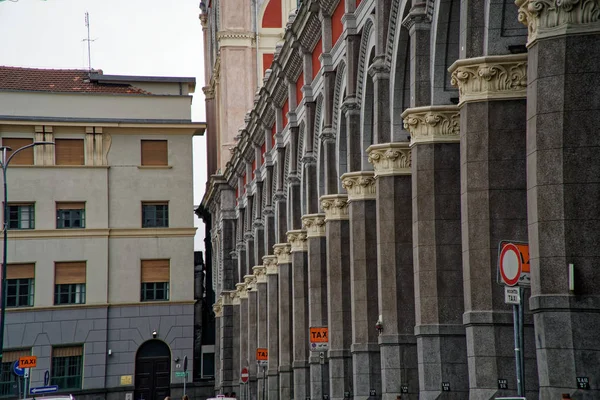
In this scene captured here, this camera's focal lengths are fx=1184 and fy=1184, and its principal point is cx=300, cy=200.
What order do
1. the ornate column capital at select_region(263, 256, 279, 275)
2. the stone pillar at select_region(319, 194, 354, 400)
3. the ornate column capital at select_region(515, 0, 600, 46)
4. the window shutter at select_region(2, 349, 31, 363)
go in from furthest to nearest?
the window shutter at select_region(2, 349, 31, 363), the ornate column capital at select_region(263, 256, 279, 275), the stone pillar at select_region(319, 194, 354, 400), the ornate column capital at select_region(515, 0, 600, 46)

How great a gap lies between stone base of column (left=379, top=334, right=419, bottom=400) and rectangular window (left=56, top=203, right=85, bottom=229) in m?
38.6

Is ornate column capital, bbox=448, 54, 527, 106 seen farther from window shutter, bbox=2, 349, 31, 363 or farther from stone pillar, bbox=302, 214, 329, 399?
window shutter, bbox=2, 349, 31, 363

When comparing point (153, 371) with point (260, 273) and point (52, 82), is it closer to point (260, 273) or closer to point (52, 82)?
point (260, 273)

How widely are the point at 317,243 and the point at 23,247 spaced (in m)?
27.9

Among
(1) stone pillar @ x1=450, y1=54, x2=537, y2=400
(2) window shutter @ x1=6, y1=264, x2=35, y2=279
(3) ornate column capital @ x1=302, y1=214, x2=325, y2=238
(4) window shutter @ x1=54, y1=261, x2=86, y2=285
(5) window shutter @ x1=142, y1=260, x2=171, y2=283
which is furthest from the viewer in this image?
(5) window shutter @ x1=142, y1=260, x2=171, y2=283

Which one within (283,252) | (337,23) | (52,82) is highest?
(52,82)

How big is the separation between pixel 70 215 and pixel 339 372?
1266 inches

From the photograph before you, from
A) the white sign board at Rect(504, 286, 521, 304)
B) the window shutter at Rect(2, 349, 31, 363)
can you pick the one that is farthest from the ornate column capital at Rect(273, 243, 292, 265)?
the white sign board at Rect(504, 286, 521, 304)

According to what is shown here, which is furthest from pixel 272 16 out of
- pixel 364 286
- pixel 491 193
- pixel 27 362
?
pixel 491 193

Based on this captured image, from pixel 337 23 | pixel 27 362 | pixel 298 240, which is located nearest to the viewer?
pixel 337 23

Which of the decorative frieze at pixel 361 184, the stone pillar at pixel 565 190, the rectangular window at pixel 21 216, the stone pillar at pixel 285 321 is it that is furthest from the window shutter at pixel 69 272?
the stone pillar at pixel 565 190

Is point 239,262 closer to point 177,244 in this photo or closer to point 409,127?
point 177,244

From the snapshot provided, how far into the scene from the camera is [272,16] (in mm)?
76812

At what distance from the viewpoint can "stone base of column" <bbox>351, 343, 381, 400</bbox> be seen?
1204 inches
